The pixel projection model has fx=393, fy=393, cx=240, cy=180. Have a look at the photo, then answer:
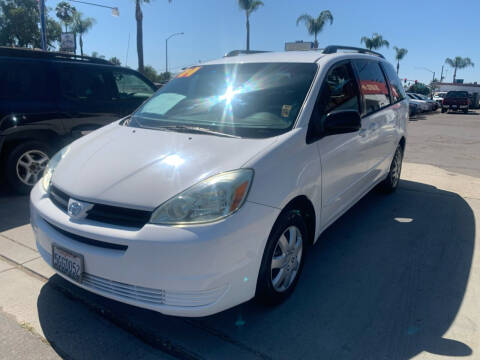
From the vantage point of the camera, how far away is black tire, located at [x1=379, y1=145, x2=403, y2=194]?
542cm

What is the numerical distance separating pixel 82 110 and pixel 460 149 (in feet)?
31.2

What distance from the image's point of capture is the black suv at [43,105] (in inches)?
193

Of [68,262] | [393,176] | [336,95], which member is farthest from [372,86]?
[68,262]

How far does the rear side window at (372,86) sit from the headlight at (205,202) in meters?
2.27

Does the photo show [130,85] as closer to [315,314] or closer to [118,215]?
[118,215]

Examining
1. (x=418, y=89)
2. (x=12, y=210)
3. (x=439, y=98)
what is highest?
(x=418, y=89)

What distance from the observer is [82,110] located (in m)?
5.56

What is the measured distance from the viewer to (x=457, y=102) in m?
30.7

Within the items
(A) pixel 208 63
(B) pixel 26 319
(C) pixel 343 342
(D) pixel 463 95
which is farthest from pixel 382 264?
(D) pixel 463 95

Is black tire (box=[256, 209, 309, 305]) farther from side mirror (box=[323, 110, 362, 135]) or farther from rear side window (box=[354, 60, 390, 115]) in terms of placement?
rear side window (box=[354, 60, 390, 115])

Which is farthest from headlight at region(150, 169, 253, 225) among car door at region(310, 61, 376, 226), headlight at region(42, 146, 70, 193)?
headlight at region(42, 146, 70, 193)

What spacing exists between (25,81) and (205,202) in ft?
13.4

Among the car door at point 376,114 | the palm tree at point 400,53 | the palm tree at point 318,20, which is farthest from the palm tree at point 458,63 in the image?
the car door at point 376,114

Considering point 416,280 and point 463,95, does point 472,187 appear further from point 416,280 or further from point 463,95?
point 463,95
